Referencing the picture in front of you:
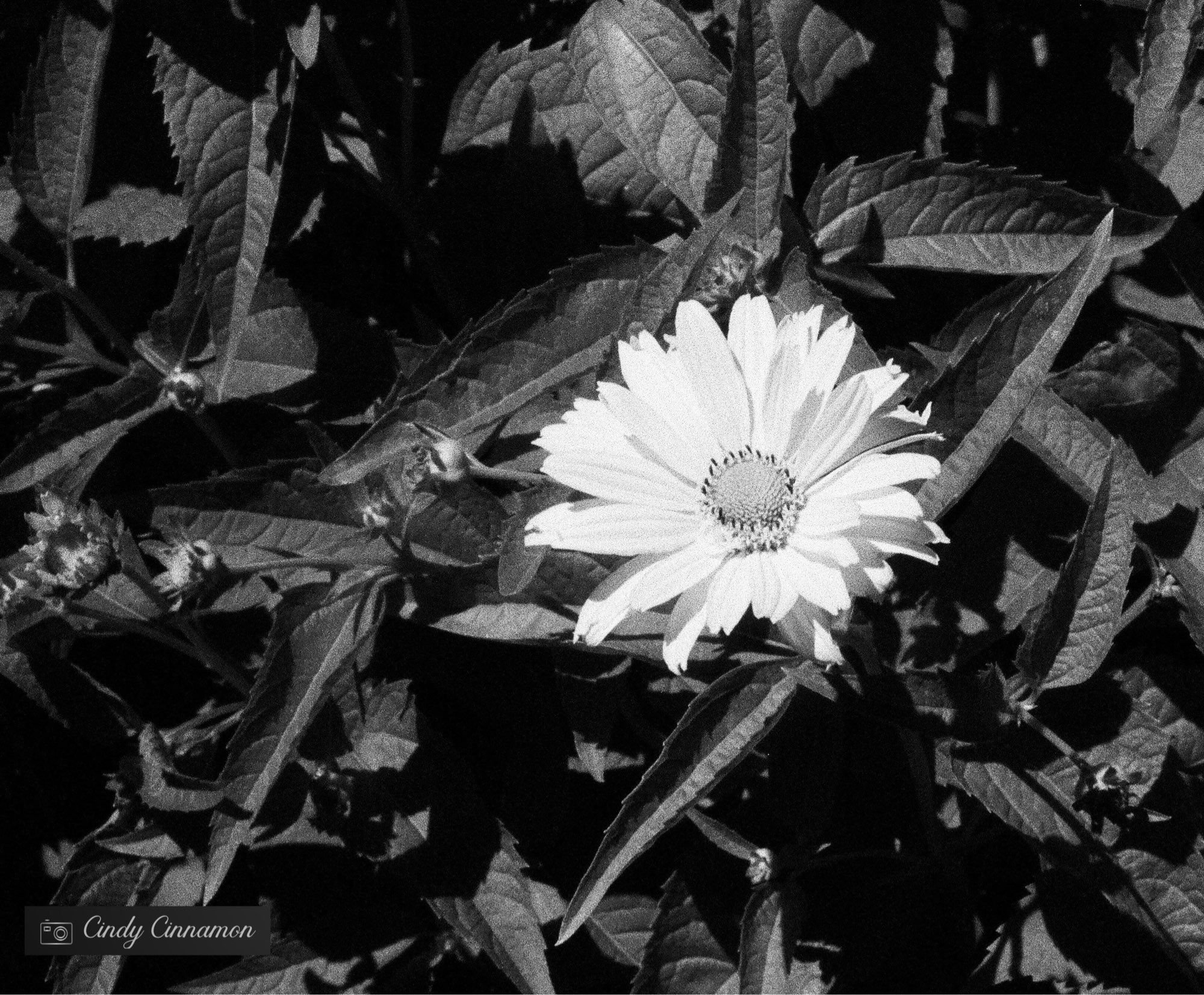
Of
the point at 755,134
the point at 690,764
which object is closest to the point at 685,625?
the point at 690,764

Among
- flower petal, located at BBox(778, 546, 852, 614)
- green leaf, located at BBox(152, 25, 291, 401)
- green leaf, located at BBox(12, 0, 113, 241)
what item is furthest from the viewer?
green leaf, located at BBox(12, 0, 113, 241)

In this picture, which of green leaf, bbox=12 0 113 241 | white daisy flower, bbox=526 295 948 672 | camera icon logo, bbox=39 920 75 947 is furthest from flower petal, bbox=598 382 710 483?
camera icon logo, bbox=39 920 75 947

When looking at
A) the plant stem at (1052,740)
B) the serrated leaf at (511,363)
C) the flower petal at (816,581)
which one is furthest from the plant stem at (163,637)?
the plant stem at (1052,740)

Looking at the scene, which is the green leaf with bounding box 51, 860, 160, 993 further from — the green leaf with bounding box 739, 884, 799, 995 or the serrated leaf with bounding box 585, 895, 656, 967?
the green leaf with bounding box 739, 884, 799, 995

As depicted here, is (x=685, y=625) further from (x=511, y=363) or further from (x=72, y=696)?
(x=72, y=696)

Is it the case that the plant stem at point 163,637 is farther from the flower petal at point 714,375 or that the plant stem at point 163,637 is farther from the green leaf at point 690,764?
the flower petal at point 714,375

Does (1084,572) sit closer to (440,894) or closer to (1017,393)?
(1017,393)

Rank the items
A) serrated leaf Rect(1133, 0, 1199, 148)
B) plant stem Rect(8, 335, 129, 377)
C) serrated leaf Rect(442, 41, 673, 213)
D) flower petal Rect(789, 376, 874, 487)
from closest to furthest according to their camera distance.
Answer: flower petal Rect(789, 376, 874, 487)
serrated leaf Rect(1133, 0, 1199, 148)
plant stem Rect(8, 335, 129, 377)
serrated leaf Rect(442, 41, 673, 213)
